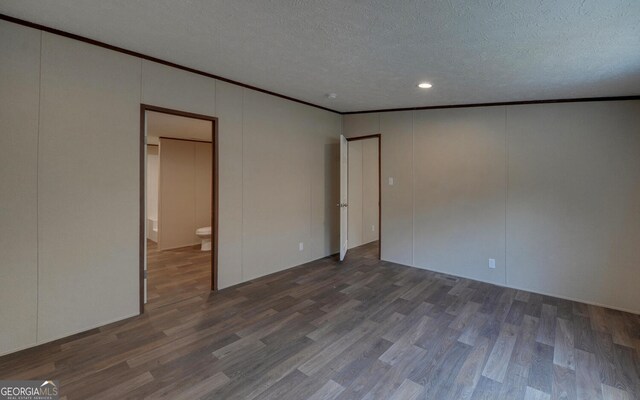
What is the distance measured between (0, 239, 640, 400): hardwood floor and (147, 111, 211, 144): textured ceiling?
232 centimetres

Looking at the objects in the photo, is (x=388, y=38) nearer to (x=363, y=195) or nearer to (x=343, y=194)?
(x=343, y=194)

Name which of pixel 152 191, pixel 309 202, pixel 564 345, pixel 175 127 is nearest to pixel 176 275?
pixel 309 202

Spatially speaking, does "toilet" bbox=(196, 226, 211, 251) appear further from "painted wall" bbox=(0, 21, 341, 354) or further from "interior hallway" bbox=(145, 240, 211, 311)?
"painted wall" bbox=(0, 21, 341, 354)

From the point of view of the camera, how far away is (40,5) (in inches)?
78.6

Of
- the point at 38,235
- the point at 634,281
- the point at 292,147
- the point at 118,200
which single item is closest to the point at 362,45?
the point at 292,147

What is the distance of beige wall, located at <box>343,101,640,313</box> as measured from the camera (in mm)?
3240

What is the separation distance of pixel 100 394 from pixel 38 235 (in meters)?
1.38

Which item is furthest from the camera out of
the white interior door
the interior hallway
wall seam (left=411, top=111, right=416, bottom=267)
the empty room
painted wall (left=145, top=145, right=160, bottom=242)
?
painted wall (left=145, top=145, right=160, bottom=242)

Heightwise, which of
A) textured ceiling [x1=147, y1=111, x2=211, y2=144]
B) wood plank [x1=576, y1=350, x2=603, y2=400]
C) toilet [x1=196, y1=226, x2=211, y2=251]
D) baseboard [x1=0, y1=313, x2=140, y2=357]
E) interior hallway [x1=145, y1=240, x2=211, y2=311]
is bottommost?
wood plank [x1=576, y1=350, x2=603, y2=400]

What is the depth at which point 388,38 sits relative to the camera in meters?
2.30

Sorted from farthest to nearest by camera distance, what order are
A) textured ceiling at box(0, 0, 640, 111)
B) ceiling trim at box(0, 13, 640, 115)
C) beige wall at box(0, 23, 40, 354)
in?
ceiling trim at box(0, 13, 640, 115)
beige wall at box(0, 23, 40, 354)
textured ceiling at box(0, 0, 640, 111)

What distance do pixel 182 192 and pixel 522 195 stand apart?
19.8ft

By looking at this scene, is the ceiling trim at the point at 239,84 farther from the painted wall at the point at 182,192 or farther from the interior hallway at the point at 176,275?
the painted wall at the point at 182,192

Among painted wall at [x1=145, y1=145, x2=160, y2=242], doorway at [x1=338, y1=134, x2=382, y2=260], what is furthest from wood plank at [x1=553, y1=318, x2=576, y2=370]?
painted wall at [x1=145, y1=145, x2=160, y2=242]
